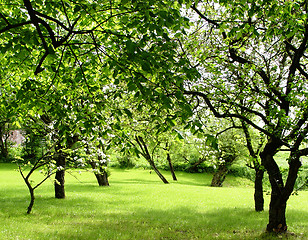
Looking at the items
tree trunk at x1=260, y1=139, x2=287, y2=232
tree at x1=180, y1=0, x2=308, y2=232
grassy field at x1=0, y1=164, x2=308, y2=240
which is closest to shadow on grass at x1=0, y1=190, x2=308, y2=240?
grassy field at x1=0, y1=164, x2=308, y2=240

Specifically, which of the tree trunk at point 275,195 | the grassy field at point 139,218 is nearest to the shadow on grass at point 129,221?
the grassy field at point 139,218

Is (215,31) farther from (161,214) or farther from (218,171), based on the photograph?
(218,171)

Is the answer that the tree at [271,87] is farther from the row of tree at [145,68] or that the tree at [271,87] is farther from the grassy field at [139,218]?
the grassy field at [139,218]

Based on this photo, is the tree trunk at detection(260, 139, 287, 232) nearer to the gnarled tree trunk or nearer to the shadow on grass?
the gnarled tree trunk

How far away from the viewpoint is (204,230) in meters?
11.4

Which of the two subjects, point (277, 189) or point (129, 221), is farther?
point (129, 221)

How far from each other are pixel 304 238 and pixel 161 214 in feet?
22.3

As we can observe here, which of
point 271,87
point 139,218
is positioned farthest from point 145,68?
point 139,218

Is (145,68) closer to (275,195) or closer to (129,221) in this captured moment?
(275,195)

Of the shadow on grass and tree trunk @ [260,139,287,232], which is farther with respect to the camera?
tree trunk @ [260,139,287,232]

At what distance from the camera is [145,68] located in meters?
4.45

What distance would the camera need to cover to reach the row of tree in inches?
202

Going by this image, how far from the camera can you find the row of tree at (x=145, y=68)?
5141 millimetres

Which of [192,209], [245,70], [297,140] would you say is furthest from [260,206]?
[245,70]
